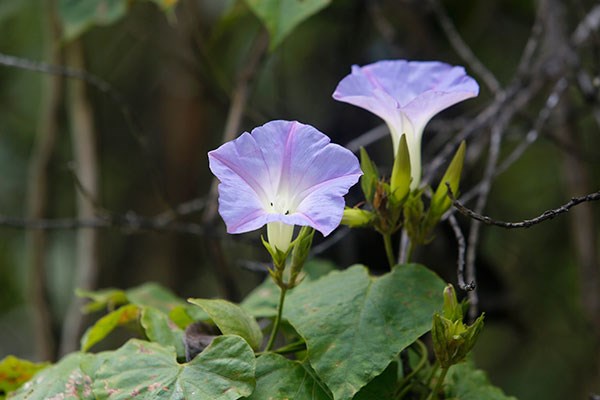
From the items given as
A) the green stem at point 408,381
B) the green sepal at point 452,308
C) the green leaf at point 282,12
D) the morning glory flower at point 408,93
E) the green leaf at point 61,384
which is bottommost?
the green stem at point 408,381

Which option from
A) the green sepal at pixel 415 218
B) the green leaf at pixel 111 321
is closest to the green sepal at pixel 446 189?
the green sepal at pixel 415 218

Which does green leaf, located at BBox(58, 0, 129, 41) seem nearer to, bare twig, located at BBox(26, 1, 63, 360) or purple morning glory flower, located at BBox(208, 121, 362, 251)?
bare twig, located at BBox(26, 1, 63, 360)

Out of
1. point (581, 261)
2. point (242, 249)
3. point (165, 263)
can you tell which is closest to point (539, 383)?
point (581, 261)

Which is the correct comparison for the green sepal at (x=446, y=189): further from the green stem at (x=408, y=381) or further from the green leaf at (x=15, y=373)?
the green leaf at (x=15, y=373)

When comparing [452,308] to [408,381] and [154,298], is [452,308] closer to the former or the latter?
[408,381]

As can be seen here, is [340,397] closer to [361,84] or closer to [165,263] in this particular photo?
[361,84]
